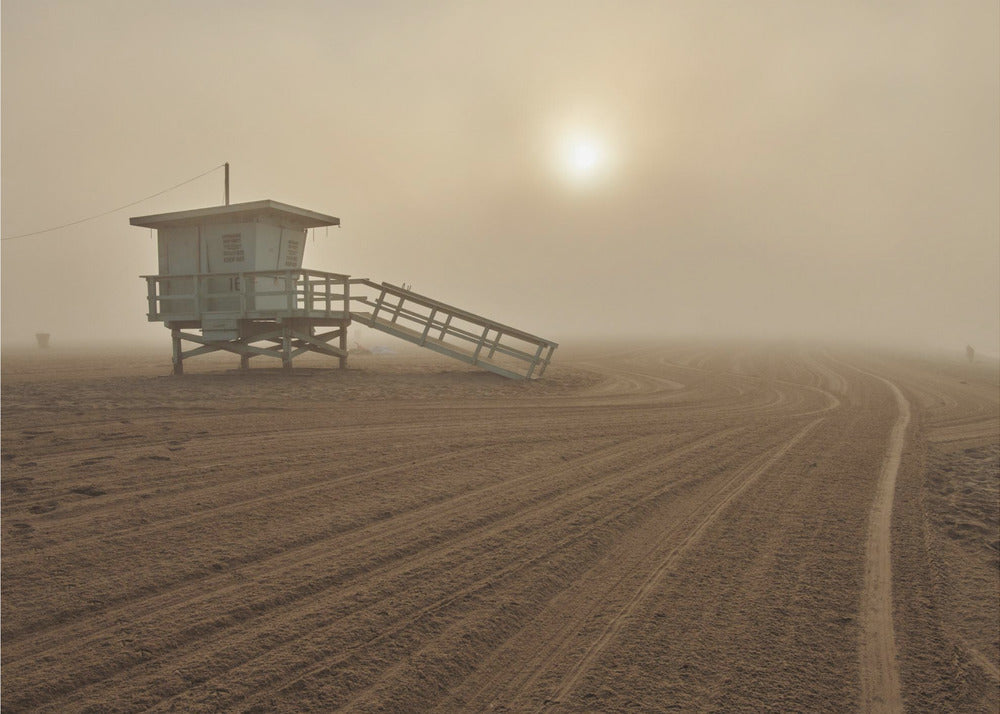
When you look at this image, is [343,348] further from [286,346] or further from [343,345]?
[286,346]

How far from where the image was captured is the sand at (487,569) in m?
3.14

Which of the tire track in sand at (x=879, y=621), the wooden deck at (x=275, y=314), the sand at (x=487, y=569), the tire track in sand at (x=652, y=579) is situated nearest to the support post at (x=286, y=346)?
the wooden deck at (x=275, y=314)

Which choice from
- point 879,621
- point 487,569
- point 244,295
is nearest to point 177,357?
point 244,295

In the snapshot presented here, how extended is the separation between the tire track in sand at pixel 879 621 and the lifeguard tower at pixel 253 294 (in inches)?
465

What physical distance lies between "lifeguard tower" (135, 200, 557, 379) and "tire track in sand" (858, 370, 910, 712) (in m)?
11.8

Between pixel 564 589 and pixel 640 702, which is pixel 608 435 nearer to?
pixel 564 589

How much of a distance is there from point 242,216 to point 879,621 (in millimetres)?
17289

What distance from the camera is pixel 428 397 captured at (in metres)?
13.4

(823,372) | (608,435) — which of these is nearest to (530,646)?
(608,435)

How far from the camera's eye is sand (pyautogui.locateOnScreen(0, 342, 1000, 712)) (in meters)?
3.14

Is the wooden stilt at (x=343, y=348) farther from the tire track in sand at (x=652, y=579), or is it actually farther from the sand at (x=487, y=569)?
the tire track in sand at (x=652, y=579)

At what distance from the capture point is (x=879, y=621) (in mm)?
3912

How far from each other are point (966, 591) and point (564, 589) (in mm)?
2982

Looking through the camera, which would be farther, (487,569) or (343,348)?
(343,348)
